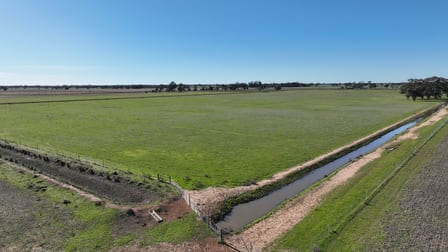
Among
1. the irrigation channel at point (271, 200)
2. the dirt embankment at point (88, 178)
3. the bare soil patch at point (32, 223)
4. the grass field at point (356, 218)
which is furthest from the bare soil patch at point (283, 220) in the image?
the bare soil patch at point (32, 223)

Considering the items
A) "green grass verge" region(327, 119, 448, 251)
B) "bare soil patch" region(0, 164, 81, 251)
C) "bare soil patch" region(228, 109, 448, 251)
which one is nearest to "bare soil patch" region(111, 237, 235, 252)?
"bare soil patch" region(228, 109, 448, 251)

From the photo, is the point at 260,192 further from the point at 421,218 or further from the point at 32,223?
the point at 32,223

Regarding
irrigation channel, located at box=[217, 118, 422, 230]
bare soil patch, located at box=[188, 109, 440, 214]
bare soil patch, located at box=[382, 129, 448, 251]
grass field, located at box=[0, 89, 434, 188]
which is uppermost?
grass field, located at box=[0, 89, 434, 188]

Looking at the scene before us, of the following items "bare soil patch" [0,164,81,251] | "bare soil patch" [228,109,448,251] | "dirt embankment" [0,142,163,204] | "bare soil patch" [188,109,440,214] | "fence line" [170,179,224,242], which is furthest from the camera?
"dirt embankment" [0,142,163,204]

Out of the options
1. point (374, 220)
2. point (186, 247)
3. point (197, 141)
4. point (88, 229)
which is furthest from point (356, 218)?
point (197, 141)

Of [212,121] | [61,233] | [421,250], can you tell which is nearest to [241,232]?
[421,250]

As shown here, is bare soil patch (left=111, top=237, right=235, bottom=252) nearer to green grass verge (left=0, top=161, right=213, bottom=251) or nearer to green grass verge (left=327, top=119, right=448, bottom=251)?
green grass verge (left=0, top=161, right=213, bottom=251)
